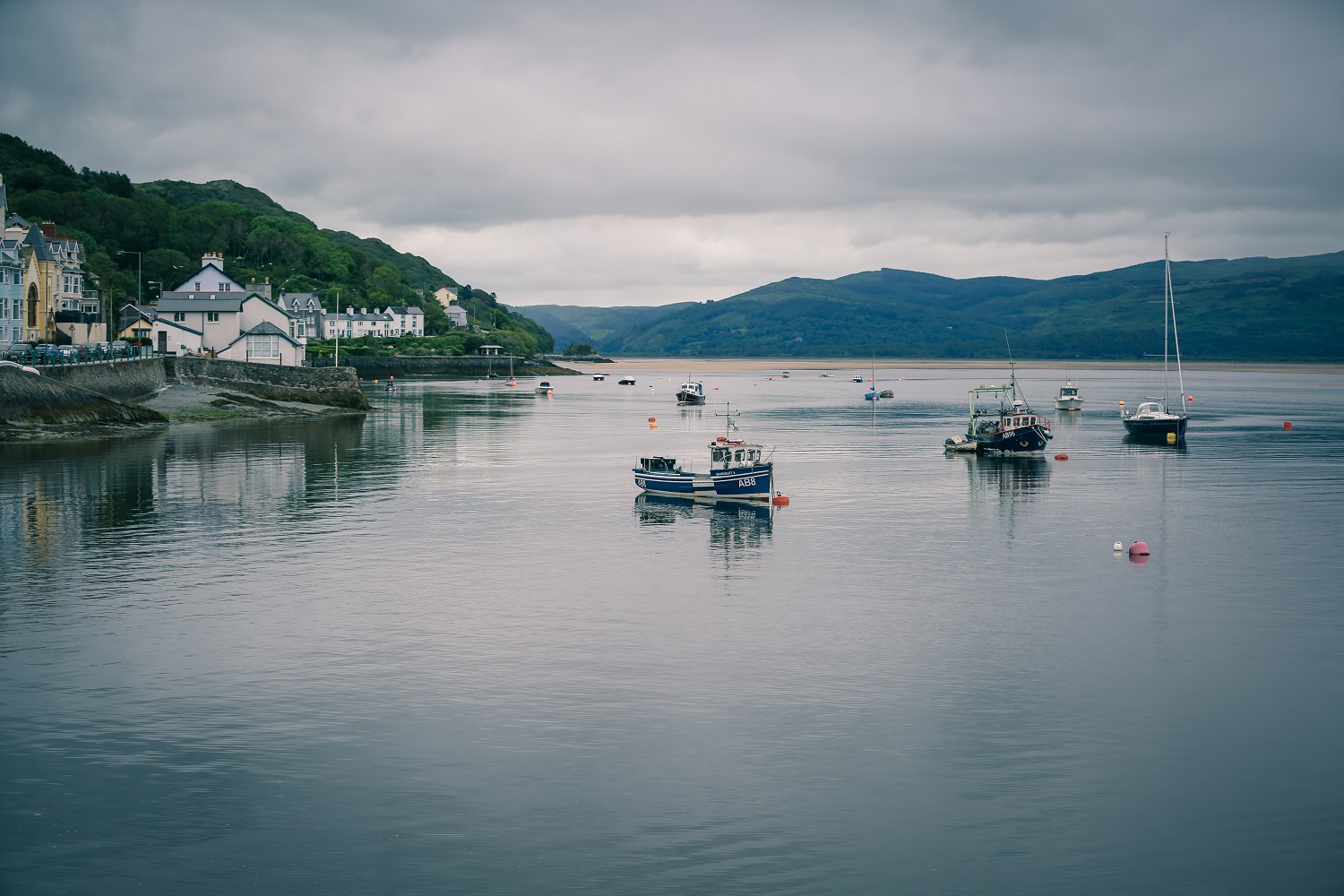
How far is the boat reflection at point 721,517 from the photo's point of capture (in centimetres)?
5125

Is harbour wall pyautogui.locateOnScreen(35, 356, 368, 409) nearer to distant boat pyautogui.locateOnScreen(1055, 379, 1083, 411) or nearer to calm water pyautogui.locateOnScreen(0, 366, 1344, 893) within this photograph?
calm water pyautogui.locateOnScreen(0, 366, 1344, 893)

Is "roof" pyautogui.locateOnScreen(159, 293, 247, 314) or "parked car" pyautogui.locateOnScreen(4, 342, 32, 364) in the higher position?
"roof" pyautogui.locateOnScreen(159, 293, 247, 314)

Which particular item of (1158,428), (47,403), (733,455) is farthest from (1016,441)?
(47,403)

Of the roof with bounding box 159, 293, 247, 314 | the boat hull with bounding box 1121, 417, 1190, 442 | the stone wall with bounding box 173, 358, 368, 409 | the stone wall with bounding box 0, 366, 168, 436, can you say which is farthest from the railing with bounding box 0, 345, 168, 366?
the boat hull with bounding box 1121, 417, 1190, 442

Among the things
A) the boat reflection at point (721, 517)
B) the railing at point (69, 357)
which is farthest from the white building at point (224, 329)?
the boat reflection at point (721, 517)

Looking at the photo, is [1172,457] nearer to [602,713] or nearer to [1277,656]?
[1277,656]

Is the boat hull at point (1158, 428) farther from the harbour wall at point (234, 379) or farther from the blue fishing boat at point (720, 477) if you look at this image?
the harbour wall at point (234, 379)

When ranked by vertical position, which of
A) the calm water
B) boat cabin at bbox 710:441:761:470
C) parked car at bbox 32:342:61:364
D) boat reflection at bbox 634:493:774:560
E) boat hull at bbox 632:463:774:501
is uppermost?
parked car at bbox 32:342:61:364

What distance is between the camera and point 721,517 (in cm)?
5966

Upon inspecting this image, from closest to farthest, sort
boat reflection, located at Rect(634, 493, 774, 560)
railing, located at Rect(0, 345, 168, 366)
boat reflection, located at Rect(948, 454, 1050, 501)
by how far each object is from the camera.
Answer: boat reflection, located at Rect(634, 493, 774, 560)
boat reflection, located at Rect(948, 454, 1050, 501)
railing, located at Rect(0, 345, 168, 366)

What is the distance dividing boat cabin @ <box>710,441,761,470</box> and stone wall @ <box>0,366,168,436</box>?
50484 mm

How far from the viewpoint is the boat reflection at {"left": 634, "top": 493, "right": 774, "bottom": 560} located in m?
51.2

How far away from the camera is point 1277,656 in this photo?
32.6 meters

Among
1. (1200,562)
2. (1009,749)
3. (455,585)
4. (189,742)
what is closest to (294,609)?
(455,585)
